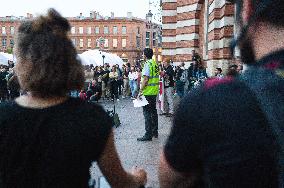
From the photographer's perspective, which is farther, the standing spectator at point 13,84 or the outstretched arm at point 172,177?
the standing spectator at point 13,84

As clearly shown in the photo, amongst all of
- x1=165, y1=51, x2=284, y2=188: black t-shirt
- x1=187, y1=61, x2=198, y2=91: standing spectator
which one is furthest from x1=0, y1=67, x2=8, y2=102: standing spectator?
x1=165, y1=51, x2=284, y2=188: black t-shirt

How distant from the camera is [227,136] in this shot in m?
1.09

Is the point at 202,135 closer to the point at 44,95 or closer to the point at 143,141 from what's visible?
the point at 44,95

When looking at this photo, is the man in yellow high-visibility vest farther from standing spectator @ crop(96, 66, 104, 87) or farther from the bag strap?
standing spectator @ crop(96, 66, 104, 87)

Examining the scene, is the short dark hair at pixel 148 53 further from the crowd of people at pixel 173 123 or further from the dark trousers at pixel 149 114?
the crowd of people at pixel 173 123

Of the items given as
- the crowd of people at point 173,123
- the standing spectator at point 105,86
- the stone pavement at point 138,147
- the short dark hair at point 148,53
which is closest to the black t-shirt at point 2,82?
the standing spectator at point 105,86

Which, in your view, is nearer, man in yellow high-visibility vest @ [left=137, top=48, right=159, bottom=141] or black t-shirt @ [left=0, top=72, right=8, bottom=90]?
man in yellow high-visibility vest @ [left=137, top=48, right=159, bottom=141]

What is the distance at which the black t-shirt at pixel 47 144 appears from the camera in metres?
1.87

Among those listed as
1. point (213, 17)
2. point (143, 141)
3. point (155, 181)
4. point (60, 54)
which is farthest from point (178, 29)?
point (60, 54)

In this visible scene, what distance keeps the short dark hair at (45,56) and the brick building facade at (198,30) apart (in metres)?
8.94

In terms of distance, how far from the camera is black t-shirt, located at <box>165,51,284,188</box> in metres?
1.06

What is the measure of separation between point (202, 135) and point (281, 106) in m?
0.22

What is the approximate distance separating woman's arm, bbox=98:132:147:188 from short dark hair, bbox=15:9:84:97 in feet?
1.21

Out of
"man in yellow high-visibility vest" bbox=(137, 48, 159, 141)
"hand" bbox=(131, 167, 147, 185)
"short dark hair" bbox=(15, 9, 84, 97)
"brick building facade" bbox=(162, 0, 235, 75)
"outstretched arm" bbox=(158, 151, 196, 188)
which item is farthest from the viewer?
"brick building facade" bbox=(162, 0, 235, 75)
